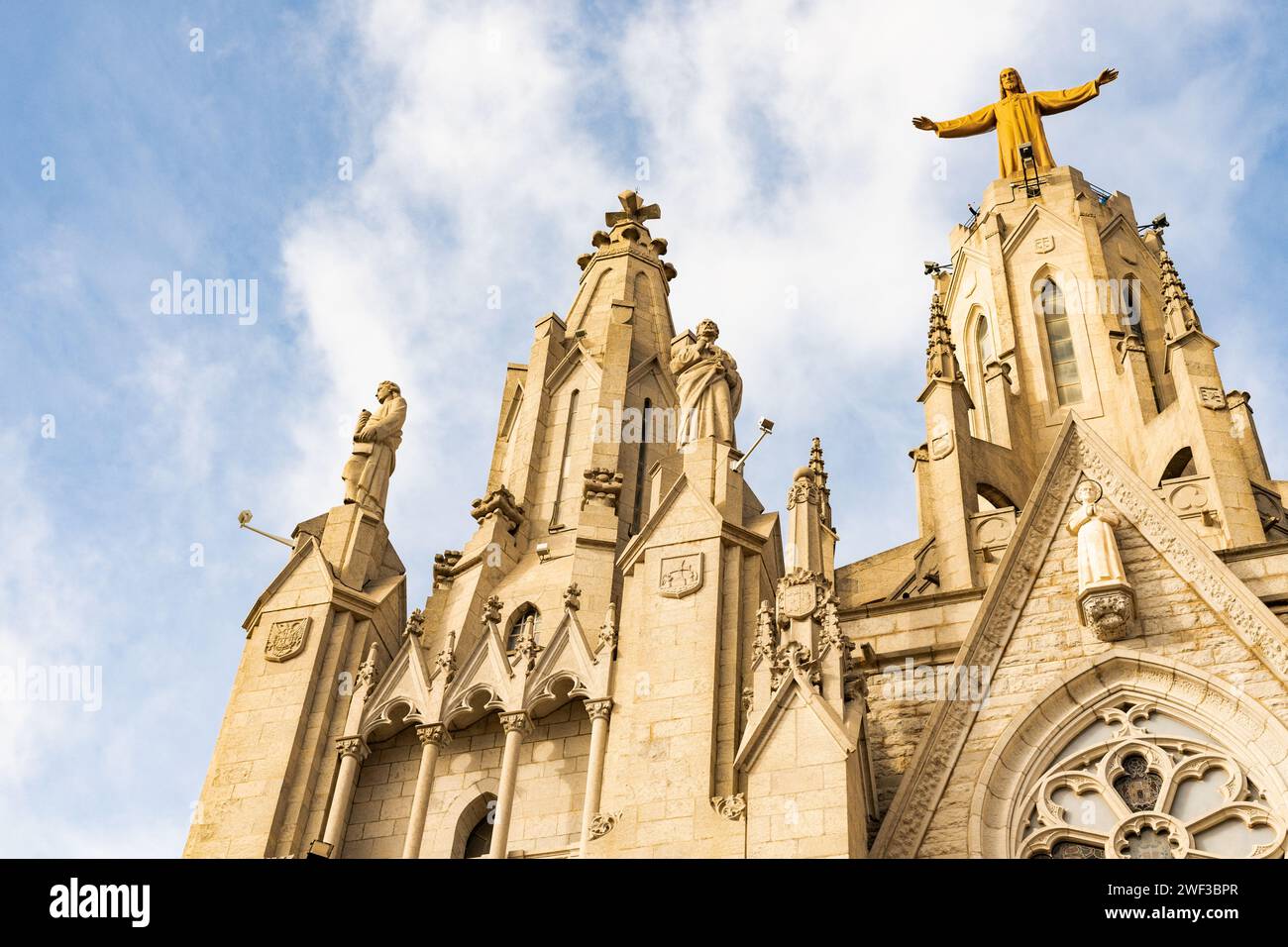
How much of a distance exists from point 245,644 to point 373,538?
7.95 feet

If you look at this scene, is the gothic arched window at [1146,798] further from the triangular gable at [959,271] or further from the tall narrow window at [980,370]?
the triangular gable at [959,271]

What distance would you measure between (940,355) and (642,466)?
344 inches

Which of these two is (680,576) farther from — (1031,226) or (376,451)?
(1031,226)

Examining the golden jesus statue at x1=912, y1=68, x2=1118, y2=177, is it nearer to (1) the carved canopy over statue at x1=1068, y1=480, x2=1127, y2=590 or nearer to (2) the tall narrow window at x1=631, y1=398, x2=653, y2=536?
(2) the tall narrow window at x1=631, y1=398, x2=653, y2=536

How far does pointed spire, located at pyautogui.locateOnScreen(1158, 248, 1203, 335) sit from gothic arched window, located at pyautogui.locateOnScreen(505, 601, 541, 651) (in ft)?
43.8

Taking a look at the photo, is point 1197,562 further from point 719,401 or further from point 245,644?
point 245,644

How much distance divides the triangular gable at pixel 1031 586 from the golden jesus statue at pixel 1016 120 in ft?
76.1

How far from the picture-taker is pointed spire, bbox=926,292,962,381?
31.6 m

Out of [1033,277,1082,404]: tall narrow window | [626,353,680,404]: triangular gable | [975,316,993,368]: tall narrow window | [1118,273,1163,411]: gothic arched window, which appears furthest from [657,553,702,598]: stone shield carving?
[975,316,993,368]: tall narrow window

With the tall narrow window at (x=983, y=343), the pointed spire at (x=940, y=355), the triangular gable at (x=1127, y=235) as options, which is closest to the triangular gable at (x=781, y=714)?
the pointed spire at (x=940, y=355)

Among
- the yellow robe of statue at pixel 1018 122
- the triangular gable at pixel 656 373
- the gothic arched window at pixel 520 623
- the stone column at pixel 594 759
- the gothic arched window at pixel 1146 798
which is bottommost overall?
the gothic arched window at pixel 1146 798

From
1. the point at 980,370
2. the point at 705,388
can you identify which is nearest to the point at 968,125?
the point at 980,370

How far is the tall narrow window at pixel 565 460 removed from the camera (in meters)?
25.5
